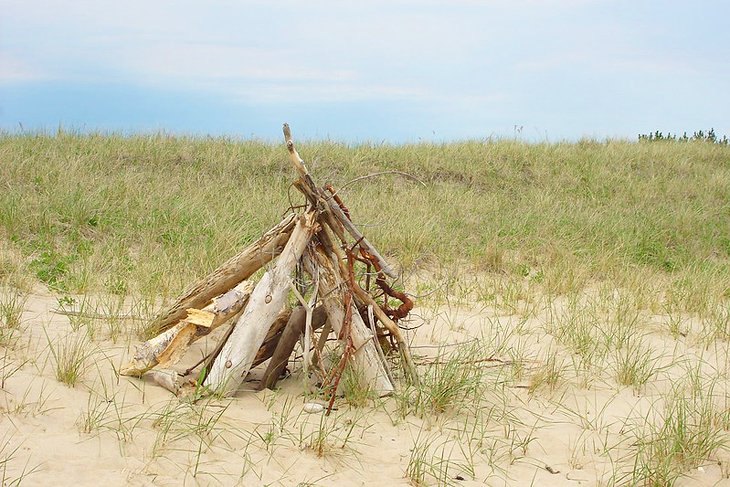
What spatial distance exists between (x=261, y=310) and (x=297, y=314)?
0.29 m

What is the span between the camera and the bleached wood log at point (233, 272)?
4.86m

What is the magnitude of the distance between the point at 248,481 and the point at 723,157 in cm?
1634

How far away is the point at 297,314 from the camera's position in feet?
15.8

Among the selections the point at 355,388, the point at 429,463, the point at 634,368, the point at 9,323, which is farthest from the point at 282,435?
the point at 634,368

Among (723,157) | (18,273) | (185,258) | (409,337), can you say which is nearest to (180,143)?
(185,258)

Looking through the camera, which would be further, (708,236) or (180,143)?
(180,143)

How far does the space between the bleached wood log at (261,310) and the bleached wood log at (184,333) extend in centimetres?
18

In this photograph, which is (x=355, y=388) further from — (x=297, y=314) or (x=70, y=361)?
(x=70, y=361)

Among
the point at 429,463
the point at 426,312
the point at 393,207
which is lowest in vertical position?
the point at 429,463

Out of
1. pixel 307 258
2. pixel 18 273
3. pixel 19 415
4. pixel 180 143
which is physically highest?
pixel 180 143

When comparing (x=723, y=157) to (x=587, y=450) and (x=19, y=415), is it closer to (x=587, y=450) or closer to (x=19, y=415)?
(x=587, y=450)

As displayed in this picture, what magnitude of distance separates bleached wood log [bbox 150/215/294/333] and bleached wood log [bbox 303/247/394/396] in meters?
0.24

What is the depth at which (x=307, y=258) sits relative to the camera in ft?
15.6

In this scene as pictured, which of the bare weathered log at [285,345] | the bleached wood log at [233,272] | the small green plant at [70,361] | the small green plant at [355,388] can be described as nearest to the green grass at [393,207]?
the bleached wood log at [233,272]
